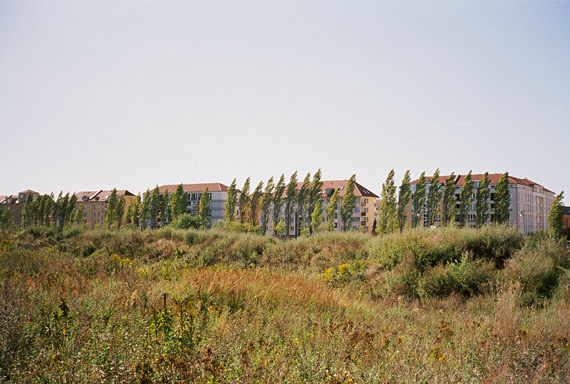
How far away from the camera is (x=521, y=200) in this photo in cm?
8094

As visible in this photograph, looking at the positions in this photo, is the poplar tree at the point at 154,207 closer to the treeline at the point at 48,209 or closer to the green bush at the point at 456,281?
the treeline at the point at 48,209

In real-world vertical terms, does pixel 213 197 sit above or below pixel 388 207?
above

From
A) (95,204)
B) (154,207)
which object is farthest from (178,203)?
(95,204)

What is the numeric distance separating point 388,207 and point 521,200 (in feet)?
135

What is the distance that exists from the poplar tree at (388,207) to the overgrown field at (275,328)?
40.9m

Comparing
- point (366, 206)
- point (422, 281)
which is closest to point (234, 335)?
point (422, 281)

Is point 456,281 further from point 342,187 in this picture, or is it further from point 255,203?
point 342,187

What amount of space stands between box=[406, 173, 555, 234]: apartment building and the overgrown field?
64.2 metres

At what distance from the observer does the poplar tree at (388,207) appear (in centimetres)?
5288

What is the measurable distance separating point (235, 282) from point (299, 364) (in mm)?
3716

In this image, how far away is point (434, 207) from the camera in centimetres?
5716

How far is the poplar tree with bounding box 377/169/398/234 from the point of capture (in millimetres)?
52875

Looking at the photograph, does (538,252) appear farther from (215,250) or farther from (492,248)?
(215,250)

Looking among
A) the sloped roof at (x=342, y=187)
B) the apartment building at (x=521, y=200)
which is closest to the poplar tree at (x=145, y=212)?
the sloped roof at (x=342, y=187)
